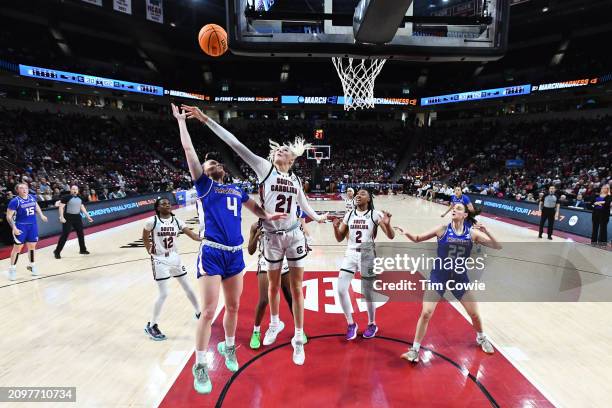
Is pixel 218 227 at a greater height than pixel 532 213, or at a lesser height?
greater

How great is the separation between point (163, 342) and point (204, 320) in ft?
6.61

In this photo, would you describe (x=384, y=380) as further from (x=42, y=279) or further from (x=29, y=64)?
(x=29, y=64)

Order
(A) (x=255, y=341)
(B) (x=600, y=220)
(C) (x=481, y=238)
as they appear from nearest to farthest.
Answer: (C) (x=481, y=238)
(A) (x=255, y=341)
(B) (x=600, y=220)

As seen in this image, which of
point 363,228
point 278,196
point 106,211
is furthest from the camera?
point 106,211

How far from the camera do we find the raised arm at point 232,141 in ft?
10.9

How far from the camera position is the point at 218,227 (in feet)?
10.9

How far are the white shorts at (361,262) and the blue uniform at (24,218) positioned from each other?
7.46m

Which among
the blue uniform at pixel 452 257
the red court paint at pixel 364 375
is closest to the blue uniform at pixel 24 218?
the red court paint at pixel 364 375

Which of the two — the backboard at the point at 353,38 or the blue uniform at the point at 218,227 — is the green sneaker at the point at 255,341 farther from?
the backboard at the point at 353,38

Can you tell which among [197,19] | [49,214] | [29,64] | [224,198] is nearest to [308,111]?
[197,19]

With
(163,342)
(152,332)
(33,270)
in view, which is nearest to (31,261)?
(33,270)

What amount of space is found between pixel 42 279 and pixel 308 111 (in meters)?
35.4

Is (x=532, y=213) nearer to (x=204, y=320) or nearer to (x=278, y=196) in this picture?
(x=278, y=196)

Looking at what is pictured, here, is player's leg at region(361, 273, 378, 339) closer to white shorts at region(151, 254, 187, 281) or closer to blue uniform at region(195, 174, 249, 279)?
blue uniform at region(195, 174, 249, 279)
